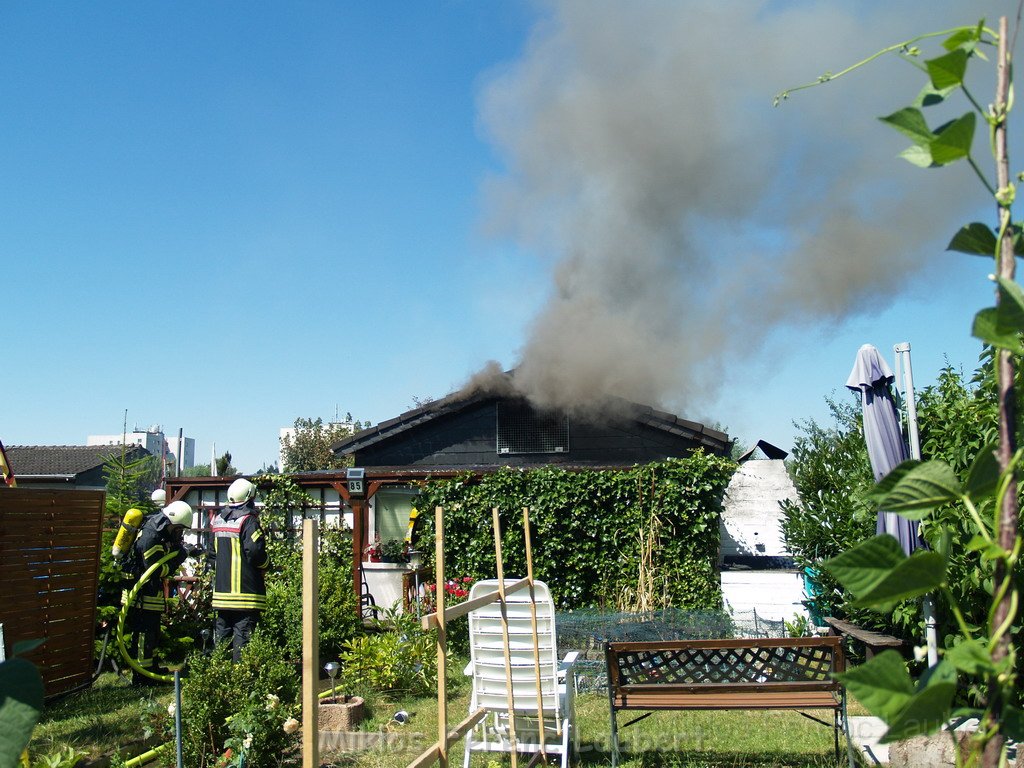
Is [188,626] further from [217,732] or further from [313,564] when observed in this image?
[313,564]

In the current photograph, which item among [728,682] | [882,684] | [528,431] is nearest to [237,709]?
[728,682]

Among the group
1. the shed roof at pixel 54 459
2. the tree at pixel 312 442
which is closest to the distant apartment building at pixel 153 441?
the shed roof at pixel 54 459

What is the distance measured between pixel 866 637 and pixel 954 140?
6.72m

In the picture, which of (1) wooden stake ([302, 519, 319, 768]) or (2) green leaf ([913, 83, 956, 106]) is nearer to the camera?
(2) green leaf ([913, 83, 956, 106])

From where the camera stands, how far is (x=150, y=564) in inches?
337

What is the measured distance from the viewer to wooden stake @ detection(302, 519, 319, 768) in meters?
2.15

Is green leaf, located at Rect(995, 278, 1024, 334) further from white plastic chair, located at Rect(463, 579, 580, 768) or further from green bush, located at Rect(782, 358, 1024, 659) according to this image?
white plastic chair, located at Rect(463, 579, 580, 768)

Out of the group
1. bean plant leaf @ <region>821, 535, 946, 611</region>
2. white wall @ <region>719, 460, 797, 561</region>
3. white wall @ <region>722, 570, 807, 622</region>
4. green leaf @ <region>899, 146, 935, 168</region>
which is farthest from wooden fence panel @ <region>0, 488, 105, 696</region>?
white wall @ <region>719, 460, 797, 561</region>

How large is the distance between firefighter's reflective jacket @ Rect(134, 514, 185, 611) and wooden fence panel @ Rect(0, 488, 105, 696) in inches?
21.7

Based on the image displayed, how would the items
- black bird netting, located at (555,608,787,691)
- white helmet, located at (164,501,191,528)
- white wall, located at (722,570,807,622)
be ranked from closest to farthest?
black bird netting, located at (555,608,787,691) < white helmet, located at (164,501,191,528) < white wall, located at (722,570,807,622)

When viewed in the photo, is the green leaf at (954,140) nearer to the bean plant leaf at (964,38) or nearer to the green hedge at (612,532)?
the bean plant leaf at (964,38)

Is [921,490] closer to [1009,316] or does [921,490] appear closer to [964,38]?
[1009,316]

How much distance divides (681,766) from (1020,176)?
5332 millimetres

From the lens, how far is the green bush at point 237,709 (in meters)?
5.18
